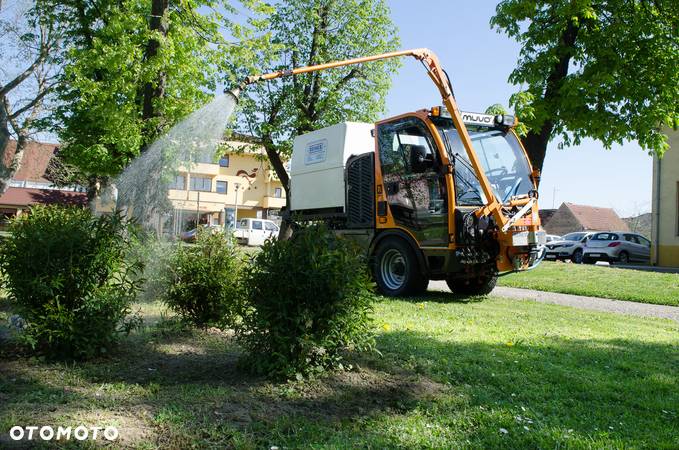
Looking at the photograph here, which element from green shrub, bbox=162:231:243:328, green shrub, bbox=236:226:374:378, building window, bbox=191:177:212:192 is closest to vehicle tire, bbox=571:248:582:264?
green shrub, bbox=162:231:243:328

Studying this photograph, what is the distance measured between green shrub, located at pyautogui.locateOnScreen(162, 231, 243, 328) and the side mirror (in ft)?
15.2

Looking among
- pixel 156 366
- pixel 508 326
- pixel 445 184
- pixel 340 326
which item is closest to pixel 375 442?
pixel 340 326

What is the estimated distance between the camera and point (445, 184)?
31.8 ft

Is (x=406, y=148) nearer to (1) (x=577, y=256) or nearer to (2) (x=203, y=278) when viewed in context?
(2) (x=203, y=278)

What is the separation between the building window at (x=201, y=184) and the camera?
5653cm

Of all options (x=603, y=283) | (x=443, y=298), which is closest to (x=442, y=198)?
(x=443, y=298)

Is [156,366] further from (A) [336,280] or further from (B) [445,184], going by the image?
(B) [445,184]

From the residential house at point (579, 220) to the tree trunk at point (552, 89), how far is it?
173ft

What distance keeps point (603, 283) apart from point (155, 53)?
1228 centimetres

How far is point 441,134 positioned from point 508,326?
361 cm

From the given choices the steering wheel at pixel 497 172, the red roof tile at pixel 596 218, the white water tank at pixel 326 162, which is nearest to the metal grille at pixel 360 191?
the white water tank at pixel 326 162

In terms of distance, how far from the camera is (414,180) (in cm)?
1023

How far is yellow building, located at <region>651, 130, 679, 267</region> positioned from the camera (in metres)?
28.7

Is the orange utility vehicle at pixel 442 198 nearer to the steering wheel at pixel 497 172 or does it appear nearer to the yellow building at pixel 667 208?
the steering wheel at pixel 497 172
